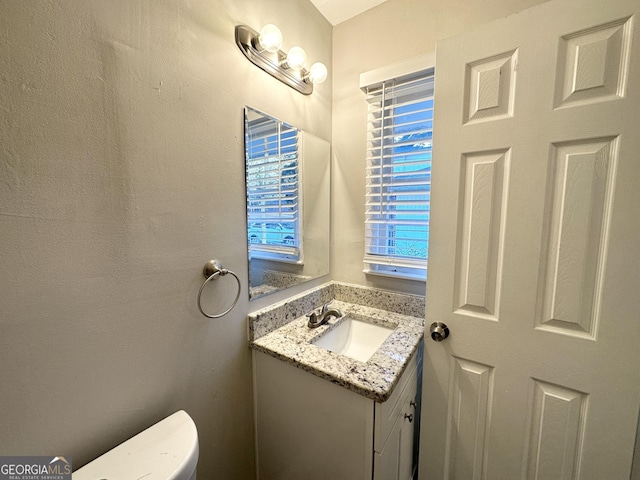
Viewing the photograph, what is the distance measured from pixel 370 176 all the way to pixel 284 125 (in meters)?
0.52

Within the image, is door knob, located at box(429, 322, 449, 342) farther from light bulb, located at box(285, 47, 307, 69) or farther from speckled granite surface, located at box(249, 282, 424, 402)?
light bulb, located at box(285, 47, 307, 69)

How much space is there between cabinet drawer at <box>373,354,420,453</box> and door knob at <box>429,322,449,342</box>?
0.14m

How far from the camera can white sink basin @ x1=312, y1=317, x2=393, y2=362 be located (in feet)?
4.04

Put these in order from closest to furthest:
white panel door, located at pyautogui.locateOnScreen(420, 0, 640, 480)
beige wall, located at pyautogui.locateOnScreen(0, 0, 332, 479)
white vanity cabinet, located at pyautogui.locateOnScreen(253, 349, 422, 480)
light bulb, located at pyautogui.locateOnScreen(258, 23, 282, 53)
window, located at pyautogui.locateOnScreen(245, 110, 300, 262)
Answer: beige wall, located at pyautogui.locateOnScreen(0, 0, 332, 479) → white panel door, located at pyautogui.locateOnScreen(420, 0, 640, 480) → white vanity cabinet, located at pyautogui.locateOnScreen(253, 349, 422, 480) → light bulb, located at pyautogui.locateOnScreen(258, 23, 282, 53) → window, located at pyautogui.locateOnScreen(245, 110, 300, 262)

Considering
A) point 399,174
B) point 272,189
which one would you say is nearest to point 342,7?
point 399,174

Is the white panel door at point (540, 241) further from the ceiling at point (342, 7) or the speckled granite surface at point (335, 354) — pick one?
the ceiling at point (342, 7)

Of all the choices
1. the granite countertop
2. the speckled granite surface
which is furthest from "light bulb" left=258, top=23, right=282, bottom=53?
the granite countertop

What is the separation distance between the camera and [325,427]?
88 cm

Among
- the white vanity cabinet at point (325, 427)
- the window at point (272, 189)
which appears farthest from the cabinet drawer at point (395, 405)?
the window at point (272, 189)

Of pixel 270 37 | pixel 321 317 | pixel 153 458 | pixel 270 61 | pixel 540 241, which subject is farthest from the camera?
pixel 321 317

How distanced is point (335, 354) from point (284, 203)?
697 mm

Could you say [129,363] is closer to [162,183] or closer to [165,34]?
[162,183]

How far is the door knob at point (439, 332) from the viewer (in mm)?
976

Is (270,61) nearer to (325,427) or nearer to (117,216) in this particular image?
(117,216)
